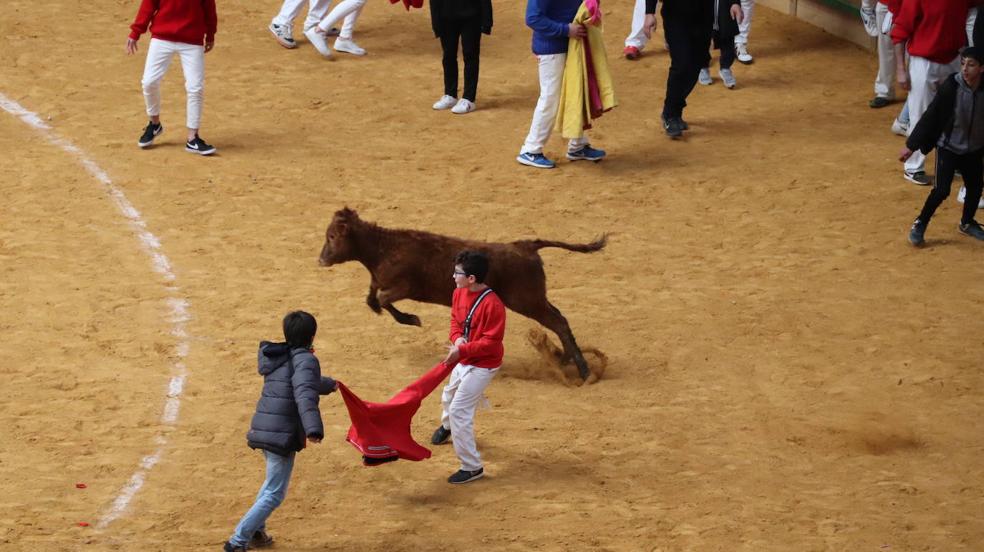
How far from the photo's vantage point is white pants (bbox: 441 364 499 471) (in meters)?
9.55

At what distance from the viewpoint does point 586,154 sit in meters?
16.0

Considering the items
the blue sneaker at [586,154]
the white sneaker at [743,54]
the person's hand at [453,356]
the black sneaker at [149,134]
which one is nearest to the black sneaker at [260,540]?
the person's hand at [453,356]

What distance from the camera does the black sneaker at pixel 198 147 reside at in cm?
1559

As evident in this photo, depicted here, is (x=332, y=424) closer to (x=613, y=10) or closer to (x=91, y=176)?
(x=91, y=176)

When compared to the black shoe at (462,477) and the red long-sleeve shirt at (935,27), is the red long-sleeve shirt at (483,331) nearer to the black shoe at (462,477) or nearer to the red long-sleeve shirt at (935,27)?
the black shoe at (462,477)

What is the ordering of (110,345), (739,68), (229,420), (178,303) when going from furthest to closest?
(739,68)
(178,303)
(110,345)
(229,420)

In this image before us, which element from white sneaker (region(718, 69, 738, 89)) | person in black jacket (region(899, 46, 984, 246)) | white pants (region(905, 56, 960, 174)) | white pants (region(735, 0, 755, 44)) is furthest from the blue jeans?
white pants (region(735, 0, 755, 44))

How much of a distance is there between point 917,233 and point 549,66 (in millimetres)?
4028

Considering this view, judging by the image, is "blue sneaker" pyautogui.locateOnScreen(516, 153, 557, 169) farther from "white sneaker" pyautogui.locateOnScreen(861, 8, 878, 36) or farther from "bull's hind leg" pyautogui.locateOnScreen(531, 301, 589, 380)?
"white sneaker" pyautogui.locateOnScreen(861, 8, 878, 36)

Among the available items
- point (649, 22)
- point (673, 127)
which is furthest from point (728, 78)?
point (649, 22)

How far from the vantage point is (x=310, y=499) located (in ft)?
31.3

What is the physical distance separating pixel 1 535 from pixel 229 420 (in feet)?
6.62

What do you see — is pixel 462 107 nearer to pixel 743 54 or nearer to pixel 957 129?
pixel 743 54

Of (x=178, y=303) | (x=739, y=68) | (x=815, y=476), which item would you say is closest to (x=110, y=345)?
(x=178, y=303)
